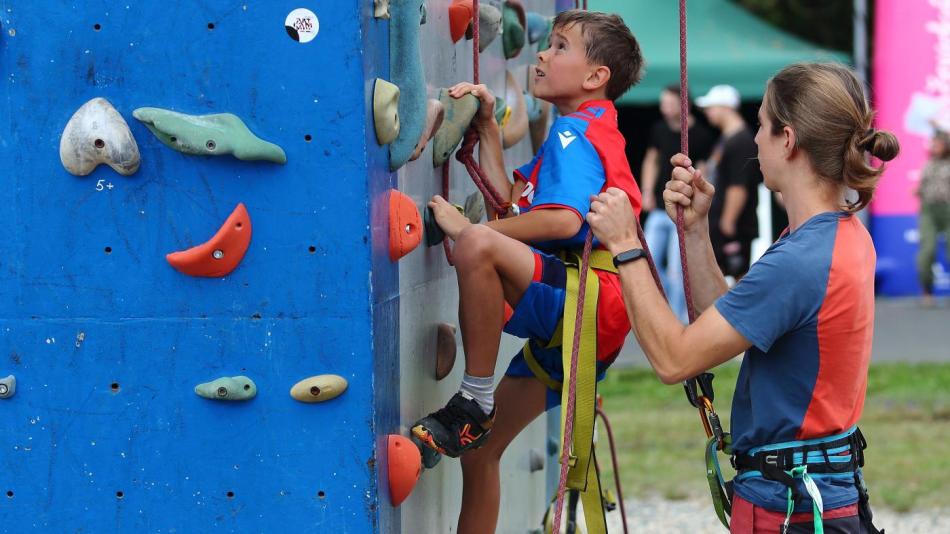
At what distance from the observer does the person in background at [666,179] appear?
392 inches

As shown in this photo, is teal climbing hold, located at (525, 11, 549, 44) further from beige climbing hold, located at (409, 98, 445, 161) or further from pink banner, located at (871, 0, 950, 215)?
pink banner, located at (871, 0, 950, 215)

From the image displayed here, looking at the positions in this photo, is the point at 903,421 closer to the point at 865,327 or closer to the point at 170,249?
the point at 865,327

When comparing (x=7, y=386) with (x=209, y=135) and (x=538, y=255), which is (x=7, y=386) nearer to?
(x=209, y=135)

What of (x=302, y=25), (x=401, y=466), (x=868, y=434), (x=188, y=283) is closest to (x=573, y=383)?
(x=401, y=466)

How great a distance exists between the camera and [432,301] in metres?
3.21

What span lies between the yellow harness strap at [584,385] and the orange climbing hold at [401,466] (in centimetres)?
39

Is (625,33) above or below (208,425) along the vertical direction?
above

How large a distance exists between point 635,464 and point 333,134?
486 cm

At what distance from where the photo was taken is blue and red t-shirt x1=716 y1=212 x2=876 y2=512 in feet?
8.32

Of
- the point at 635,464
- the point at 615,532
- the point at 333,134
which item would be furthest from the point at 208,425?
the point at 635,464

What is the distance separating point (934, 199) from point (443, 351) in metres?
9.93

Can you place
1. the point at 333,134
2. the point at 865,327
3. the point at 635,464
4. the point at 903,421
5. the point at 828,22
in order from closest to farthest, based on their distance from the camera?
1. the point at 333,134
2. the point at 865,327
3. the point at 635,464
4. the point at 903,421
5. the point at 828,22

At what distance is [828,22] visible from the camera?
63.7 feet

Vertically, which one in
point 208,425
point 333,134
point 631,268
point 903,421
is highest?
point 333,134
